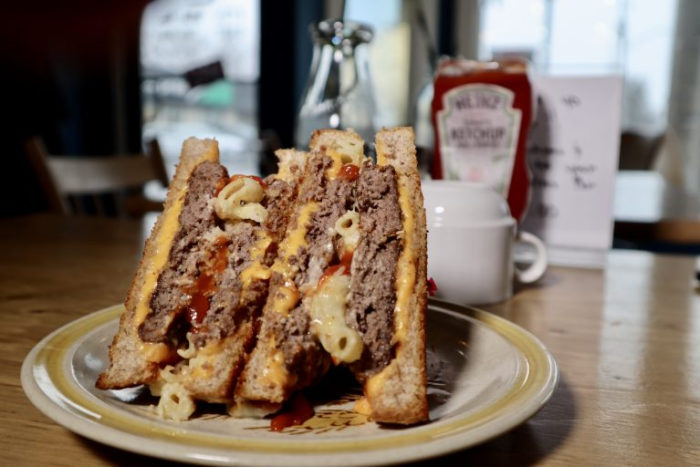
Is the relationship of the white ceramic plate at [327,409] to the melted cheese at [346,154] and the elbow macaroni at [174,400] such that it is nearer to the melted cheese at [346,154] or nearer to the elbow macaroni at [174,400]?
the elbow macaroni at [174,400]

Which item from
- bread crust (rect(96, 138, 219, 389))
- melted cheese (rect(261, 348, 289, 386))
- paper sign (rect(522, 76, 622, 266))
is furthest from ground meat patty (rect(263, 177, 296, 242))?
paper sign (rect(522, 76, 622, 266))

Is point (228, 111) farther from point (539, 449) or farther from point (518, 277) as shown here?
point (539, 449)

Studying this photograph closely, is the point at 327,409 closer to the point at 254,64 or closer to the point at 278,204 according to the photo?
the point at 278,204

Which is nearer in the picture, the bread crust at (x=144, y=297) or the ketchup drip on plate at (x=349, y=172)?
the bread crust at (x=144, y=297)

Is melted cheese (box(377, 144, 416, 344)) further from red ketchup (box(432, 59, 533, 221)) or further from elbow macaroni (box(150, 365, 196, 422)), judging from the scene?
red ketchup (box(432, 59, 533, 221))

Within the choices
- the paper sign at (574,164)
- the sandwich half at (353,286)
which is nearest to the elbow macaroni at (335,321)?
the sandwich half at (353,286)

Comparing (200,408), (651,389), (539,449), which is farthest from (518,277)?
(200,408)

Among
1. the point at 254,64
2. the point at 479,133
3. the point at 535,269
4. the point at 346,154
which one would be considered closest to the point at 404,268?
the point at 346,154
